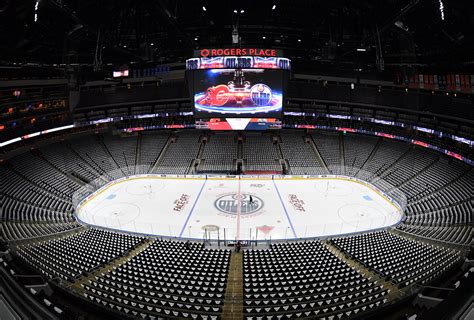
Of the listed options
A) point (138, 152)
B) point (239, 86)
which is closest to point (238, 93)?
point (239, 86)

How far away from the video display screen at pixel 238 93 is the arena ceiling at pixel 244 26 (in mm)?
3072

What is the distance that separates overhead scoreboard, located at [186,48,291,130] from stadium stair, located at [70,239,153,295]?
47.8 ft

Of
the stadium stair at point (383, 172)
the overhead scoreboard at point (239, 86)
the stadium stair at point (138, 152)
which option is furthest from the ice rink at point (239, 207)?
the overhead scoreboard at point (239, 86)

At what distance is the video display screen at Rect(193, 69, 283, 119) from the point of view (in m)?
27.7

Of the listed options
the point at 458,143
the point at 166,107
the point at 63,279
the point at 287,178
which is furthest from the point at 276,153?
the point at 63,279

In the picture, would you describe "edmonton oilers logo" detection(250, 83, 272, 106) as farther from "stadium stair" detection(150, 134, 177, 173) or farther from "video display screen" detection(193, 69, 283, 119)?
"stadium stair" detection(150, 134, 177, 173)

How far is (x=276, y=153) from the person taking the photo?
3669cm

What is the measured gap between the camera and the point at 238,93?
28250 mm

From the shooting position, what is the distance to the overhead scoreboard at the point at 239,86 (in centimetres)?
2672

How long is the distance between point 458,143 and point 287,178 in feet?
53.9

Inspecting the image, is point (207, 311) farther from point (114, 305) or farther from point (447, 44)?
point (447, 44)

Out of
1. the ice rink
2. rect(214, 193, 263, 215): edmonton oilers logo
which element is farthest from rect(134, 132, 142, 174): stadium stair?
rect(214, 193, 263, 215): edmonton oilers logo

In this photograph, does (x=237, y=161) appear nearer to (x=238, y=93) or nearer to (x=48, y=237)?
(x=238, y=93)

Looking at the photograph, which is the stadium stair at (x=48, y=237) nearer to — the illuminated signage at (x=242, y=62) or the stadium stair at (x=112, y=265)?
the stadium stair at (x=112, y=265)
